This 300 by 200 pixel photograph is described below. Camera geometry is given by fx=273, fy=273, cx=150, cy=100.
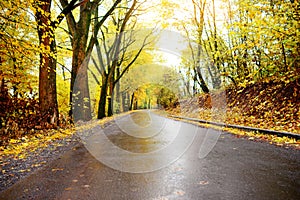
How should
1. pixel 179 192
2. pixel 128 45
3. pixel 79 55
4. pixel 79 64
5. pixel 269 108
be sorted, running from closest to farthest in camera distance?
pixel 179 192
pixel 269 108
pixel 79 55
pixel 79 64
pixel 128 45

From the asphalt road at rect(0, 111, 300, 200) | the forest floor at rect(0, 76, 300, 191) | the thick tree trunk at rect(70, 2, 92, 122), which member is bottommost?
the asphalt road at rect(0, 111, 300, 200)

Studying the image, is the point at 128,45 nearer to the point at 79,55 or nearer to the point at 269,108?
the point at 79,55

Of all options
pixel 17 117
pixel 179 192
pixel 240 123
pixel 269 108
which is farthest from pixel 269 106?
pixel 17 117

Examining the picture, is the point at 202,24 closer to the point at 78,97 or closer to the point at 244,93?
the point at 244,93

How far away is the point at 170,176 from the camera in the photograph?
4734 millimetres

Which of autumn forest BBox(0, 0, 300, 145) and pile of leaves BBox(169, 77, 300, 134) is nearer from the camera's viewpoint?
autumn forest BBox(0, 0, 300, 145)

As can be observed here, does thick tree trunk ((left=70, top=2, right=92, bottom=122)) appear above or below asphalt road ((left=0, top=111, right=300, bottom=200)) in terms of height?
above

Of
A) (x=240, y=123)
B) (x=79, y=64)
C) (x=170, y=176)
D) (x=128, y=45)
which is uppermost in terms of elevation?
(x=128, y=45)

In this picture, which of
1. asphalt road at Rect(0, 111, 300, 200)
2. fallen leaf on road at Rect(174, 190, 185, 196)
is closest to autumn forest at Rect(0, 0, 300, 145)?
asphalt road at Rect(0, 111, 300, 200)

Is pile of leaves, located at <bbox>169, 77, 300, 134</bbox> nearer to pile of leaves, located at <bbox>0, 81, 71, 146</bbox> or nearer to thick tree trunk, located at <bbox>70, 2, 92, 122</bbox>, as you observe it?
thick tree trunk, located at <bbox>70, 2, 92, 122</bbox>

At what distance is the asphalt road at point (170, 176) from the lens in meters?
3.83

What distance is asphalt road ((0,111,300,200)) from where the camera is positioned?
12.6ft

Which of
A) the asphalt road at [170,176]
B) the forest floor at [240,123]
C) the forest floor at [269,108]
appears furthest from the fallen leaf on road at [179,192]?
the forest floor at [269,108]

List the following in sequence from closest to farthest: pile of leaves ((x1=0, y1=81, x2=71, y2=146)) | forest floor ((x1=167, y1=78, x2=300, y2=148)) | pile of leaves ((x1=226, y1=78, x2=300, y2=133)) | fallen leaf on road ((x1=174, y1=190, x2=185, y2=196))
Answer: fallen leaf on road ((x1=174, y1=190, x2=185, y2=196)) → pile of leaves ((x1=0, y1=81, x2=71, y2=146)) → forest floor ((x1=167, y1=78, x2=300, y2=148)) → pile of leaves ((x1=226, y1=78, x2=300, y2=133))
